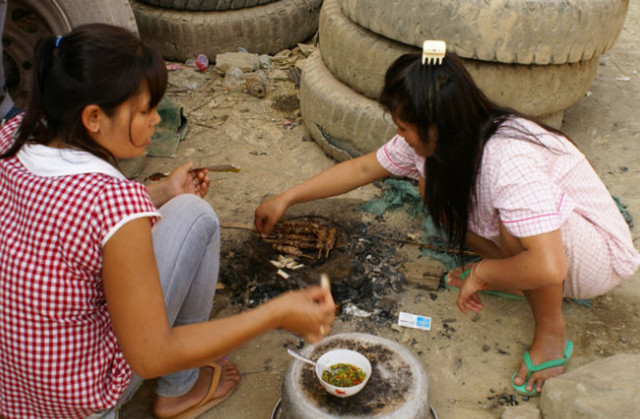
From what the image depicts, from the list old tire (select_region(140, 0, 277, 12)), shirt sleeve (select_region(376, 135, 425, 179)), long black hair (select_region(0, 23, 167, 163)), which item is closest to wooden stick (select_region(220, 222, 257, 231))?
shirt sleeve (select_region(376, 135, 425, 179))

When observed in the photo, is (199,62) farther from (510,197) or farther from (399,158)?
(510,197)

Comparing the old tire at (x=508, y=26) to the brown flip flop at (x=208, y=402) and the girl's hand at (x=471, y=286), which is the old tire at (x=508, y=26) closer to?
the girl's hand at (x=471, y=286)

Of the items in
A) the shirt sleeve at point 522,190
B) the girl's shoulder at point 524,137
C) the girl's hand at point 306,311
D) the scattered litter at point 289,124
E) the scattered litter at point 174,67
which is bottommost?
the scattered litter at point 174,67

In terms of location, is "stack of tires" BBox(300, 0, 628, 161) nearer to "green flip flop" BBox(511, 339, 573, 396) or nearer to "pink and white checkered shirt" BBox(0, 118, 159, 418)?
"green flip flop" BBox(511, 339, 573, 396)

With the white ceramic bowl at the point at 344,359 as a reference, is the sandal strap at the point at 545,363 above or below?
below

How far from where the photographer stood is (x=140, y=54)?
5.04 feet

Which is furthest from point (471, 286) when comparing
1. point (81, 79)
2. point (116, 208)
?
point (81, 79)

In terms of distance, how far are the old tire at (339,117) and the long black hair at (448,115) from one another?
50.4 inches

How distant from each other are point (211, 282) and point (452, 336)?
1.16 meters

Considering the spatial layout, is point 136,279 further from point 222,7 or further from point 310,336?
point 222,7

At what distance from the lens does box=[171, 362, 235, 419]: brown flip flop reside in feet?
7.23

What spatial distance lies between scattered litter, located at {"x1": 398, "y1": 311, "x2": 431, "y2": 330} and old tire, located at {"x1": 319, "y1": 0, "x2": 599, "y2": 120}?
1.38 metres

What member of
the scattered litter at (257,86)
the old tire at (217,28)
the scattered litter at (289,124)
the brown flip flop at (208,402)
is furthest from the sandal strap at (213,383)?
the old tire at (217,28)

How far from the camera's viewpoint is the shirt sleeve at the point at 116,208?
4.66ft
